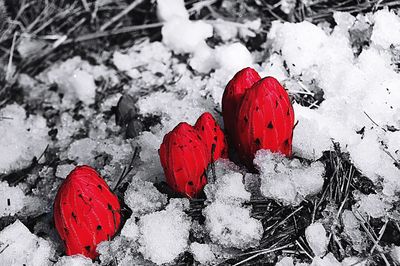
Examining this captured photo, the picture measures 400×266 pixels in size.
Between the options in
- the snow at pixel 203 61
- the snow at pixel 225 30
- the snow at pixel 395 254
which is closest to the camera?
the snow at pixel 395 254

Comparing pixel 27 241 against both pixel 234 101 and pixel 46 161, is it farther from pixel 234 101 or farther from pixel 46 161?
pixel 234 101

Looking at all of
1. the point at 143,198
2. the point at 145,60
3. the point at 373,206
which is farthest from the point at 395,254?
the point at 145,60

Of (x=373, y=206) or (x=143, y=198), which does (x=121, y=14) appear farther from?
(x=373, y=206)

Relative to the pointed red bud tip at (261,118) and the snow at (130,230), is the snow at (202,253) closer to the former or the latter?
the snow at (130,230)

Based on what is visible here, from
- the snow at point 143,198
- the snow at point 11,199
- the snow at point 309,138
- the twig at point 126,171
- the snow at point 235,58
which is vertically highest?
the snow at point 235,58

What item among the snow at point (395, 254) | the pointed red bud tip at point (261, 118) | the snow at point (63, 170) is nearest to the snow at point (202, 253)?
the pointed red bud tip at point (261, 118)

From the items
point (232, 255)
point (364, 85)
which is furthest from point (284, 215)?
point (364, 85)

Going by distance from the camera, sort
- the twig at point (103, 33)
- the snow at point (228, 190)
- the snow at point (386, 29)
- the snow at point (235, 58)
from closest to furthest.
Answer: the snow at point (228, 190) → the snow at point (386, 29) → the snow at point (235, 58) → the twig at point (103, 33)
